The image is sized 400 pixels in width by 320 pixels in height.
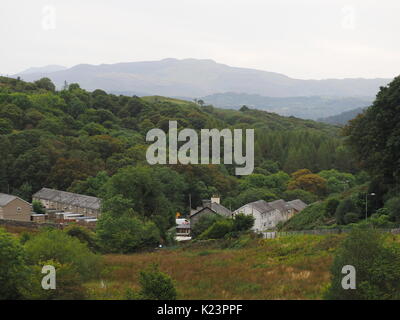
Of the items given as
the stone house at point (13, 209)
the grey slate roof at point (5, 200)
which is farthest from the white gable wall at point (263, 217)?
the grey slate roof at point (5, 200)

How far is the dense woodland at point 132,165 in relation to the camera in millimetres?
43750

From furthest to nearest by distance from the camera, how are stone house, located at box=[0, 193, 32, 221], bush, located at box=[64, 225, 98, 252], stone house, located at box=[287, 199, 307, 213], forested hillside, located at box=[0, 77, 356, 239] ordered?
stone house, located at box=[287, 199, 307, 213] → stone house, located at box=[0, 193, 32, 221] → forested hillside, located at box=[0, 77, 356, 239] → bush, located at box=[64, 225, 98, 252]

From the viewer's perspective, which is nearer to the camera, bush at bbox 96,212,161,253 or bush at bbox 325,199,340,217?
bush at bbox 96,212,161,253

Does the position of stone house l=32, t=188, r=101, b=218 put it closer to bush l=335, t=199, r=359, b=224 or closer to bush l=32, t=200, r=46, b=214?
bush l=32, t=200, r=46, b=214

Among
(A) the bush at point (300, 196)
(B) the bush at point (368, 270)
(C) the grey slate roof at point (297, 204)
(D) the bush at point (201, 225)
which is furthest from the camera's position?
(A) the bush at point (300, 196)

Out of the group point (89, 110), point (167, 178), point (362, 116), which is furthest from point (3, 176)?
point (362, 116)

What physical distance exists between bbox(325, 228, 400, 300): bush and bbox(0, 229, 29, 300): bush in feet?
29.4

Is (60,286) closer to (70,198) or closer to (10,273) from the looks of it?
(10,273)

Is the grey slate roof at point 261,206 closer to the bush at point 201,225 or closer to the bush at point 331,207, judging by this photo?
the bush at point 201,225

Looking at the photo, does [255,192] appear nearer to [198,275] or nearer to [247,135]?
[247,135]

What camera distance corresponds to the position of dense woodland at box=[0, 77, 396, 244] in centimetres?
4375

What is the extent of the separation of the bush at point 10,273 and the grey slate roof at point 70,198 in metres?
41.8

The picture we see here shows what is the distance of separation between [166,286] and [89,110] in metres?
100.0

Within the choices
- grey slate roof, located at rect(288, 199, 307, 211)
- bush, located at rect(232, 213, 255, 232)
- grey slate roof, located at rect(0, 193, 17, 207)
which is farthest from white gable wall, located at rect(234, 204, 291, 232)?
grey slate roof, located at rect(0, 193, 17, 207)
